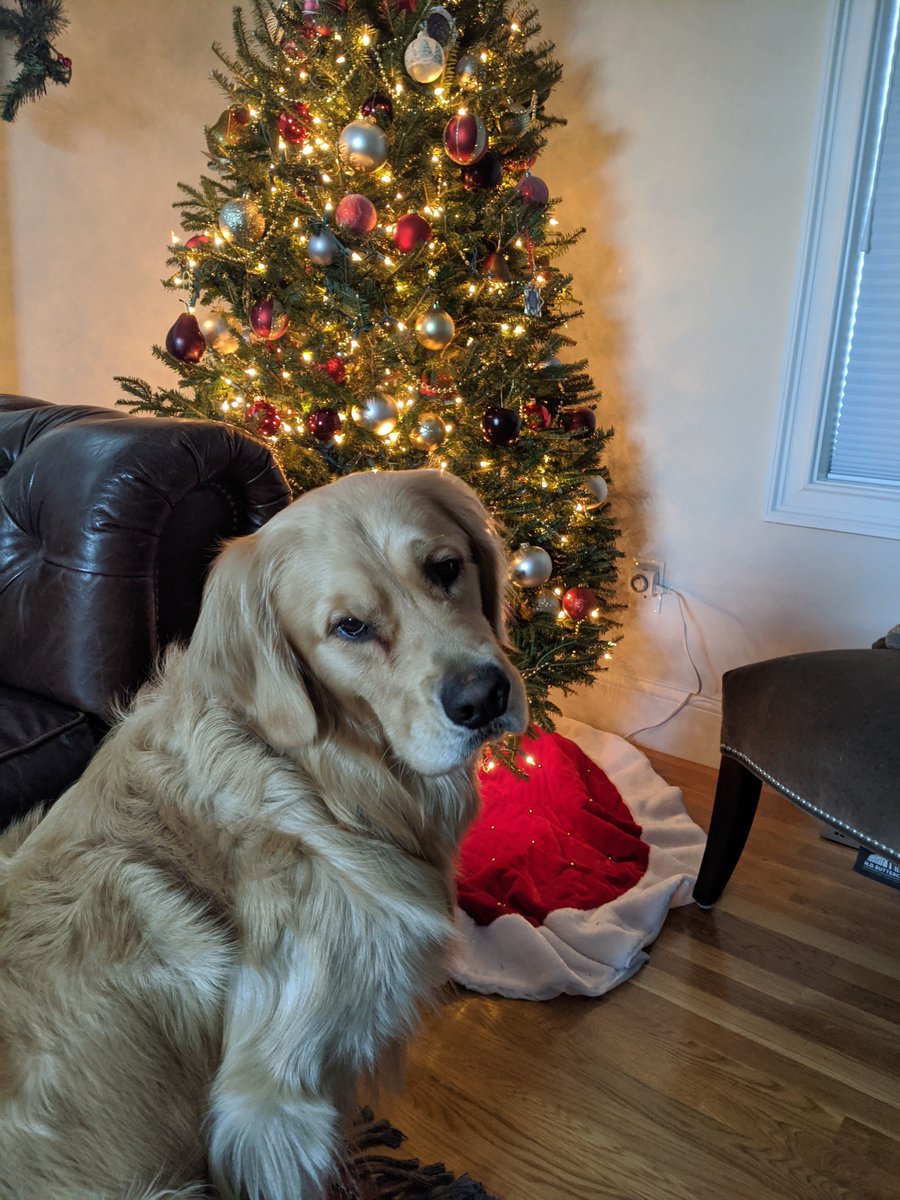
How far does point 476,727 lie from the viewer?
1.00 m

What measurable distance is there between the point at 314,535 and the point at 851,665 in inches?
47.6

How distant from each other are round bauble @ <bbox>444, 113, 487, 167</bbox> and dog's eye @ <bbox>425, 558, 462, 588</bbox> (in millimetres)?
1200

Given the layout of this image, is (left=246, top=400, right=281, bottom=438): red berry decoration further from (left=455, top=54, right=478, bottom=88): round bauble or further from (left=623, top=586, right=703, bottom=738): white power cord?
(left=623, top=586, right=703, bottom=738): white power cord

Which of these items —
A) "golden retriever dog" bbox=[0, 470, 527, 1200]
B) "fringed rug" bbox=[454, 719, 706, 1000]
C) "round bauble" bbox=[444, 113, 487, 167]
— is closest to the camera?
"golden retriever dog" bbox=[0, 470, 527, 1200]

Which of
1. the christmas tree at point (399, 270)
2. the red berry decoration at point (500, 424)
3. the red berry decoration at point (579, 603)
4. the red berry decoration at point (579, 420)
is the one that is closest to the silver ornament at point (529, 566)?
the christmas tree at point (399, 270)

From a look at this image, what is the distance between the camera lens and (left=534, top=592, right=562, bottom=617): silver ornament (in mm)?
2137

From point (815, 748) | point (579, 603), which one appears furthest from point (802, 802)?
point (579, 603)

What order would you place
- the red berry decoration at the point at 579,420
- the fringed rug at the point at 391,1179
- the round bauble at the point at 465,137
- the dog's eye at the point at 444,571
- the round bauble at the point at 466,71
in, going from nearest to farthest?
the dog's eye at the point at 444,571 < the fringed rug at the point at 391,1179 < the round bauble at the point at 465,137 < the round bauble at the point at 466,71 < the red berry decoration at the point at 579,420

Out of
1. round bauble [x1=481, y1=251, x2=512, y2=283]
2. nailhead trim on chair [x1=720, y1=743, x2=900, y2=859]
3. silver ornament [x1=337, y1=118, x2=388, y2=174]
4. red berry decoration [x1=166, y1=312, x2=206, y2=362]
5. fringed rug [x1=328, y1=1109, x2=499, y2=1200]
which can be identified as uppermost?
silver ornament [x1=337, y1=118, x2=388, y2=174]

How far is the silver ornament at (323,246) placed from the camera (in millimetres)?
1859

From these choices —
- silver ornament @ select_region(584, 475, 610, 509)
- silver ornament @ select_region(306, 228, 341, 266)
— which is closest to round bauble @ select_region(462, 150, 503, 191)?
silver ornament @ select_region(306, 228, 341, 266)

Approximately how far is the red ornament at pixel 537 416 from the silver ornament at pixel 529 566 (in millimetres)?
374

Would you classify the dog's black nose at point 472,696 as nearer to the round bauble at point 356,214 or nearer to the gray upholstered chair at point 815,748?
the gray upholstered chair at point 815,748

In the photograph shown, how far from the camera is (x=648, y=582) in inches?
108
